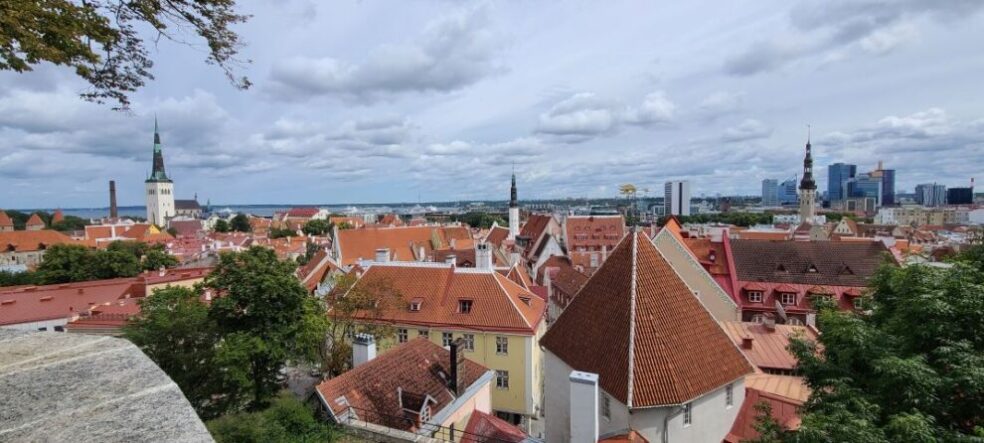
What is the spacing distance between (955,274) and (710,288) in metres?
16.9

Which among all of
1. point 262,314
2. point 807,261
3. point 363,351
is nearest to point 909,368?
point 363,351

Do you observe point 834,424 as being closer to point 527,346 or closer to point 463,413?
point 463,413

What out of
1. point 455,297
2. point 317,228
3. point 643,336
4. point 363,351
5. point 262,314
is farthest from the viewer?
point 317,228

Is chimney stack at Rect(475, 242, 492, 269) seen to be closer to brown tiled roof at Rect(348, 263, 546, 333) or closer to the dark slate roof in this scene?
brown tiled roof at Rect(348, 263, 546, 333)

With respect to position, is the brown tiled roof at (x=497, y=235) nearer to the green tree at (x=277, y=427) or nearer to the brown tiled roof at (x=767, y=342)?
the brown tiled roof at (x=767, y=342)

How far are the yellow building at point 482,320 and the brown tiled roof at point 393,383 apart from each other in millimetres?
3986

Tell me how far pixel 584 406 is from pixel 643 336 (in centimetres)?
278

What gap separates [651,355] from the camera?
1138 centimetres

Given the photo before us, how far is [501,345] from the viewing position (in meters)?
22.0

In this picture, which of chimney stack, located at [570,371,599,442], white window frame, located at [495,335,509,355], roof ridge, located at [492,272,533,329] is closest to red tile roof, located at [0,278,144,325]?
roof ridge, located at [492,272,533,329]

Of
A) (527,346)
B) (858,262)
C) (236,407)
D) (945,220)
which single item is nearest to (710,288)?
(527,346)

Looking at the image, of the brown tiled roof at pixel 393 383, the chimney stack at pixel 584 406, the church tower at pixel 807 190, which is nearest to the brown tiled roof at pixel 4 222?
the brown tiled roof at pixel 393 383

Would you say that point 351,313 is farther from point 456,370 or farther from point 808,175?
point 808,175

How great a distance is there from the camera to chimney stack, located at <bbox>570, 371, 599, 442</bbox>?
9648mm
